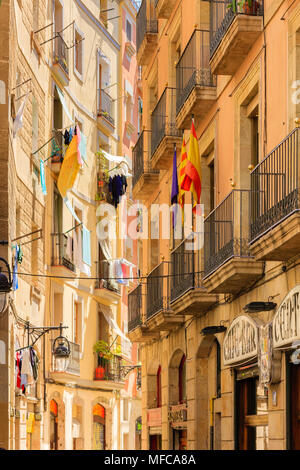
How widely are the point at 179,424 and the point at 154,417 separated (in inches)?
135

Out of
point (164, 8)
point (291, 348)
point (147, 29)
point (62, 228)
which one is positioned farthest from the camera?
point (62, 228)

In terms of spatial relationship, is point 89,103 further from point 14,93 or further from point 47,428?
point 14,93

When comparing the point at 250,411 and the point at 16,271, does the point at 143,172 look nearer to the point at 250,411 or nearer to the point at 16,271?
the point at 16,271

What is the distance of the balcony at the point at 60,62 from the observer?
3225 cm

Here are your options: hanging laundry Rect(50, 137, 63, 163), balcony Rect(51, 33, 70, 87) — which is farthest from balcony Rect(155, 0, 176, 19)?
hanging laundry Rect(50, 137, 63, 163)

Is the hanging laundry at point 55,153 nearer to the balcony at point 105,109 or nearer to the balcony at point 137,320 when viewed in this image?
the balcony at point 105,109

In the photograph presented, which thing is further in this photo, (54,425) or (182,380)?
(54,425)

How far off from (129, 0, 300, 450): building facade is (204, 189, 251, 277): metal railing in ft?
0.07

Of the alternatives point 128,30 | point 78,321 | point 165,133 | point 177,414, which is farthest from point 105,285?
point 177,414

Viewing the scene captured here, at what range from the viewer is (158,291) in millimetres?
22078

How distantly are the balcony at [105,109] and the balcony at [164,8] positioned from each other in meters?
15.2

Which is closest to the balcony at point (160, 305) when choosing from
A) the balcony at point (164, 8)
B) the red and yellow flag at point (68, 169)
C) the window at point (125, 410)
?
the balcony at point (164, 8)

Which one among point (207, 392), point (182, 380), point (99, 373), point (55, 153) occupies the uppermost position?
point (55, 153)

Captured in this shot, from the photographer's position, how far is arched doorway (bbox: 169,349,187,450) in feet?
70.5
